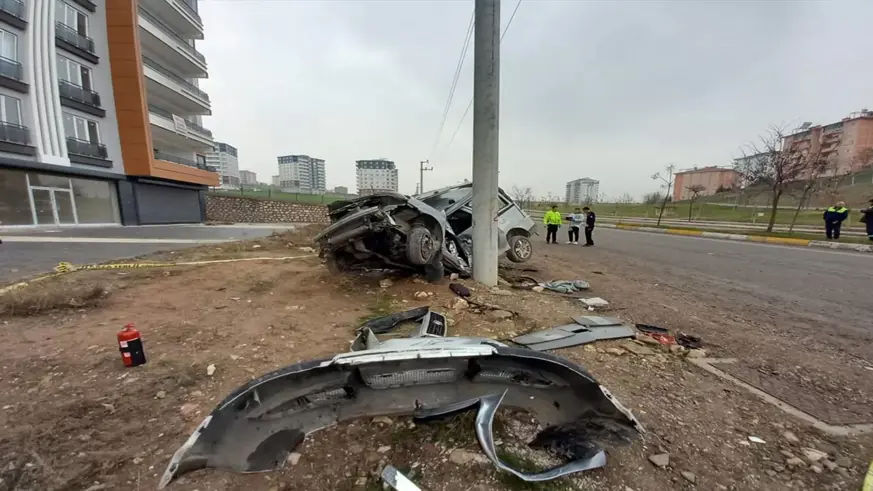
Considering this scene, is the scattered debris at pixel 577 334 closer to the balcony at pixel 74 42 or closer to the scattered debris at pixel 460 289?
the scattered debris at pixel 460 289

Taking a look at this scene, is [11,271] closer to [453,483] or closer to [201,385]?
[201,385]

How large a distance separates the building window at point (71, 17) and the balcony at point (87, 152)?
578 centimetres

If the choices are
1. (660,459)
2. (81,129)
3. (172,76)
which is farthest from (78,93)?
(660,459)

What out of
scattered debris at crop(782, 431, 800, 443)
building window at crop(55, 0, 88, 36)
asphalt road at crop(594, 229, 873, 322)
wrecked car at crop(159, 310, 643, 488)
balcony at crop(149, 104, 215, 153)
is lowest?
asphalt road at crop(594, 229, 873, 322)

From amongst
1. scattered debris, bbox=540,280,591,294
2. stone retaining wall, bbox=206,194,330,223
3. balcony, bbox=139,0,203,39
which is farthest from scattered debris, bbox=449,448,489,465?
balcony, bbox=139,0,203,39

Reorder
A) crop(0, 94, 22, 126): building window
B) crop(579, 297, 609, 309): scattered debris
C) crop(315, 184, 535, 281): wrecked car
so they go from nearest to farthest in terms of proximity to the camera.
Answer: crop(315, 184, 535, 281): wrecked car < crop(579, 297, 609, 309): scattered debris < crop(0, 94, 22, 126): building window

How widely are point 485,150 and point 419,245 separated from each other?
1.98 metres

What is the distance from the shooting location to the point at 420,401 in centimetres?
184

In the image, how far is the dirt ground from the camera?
1626mm

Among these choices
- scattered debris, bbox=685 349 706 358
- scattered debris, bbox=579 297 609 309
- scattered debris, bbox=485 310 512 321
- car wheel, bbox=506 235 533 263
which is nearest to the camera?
scattered debris, bbox=685 349 706 358

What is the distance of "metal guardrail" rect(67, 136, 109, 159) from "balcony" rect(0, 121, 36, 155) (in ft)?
5.61

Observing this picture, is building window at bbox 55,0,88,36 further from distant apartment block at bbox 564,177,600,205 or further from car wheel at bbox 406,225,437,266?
distant apartment block at bbox 564,177,600,205

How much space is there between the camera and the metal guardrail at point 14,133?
14.2m

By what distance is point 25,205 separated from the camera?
14.9 m
